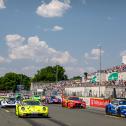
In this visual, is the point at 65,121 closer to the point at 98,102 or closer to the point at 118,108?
the point at 118,108

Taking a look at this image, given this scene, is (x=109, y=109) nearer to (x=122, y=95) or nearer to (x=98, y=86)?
(x=122, y=95)

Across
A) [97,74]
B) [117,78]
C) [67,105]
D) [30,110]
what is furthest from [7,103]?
[97,74]

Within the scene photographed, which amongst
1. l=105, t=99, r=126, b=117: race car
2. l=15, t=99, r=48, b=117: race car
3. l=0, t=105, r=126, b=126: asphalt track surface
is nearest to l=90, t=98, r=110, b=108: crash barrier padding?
l=105, t=99, r=126, b=117: race car

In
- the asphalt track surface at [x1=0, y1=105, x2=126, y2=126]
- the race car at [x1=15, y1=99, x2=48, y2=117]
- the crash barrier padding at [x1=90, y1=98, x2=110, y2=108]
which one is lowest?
the asphalt track surface at [x1=0, y1=105, x2=126, y2=126]

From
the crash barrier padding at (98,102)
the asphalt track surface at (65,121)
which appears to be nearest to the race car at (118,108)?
the asphalt track surface at (65,121)

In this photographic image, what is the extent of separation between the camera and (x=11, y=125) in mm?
21328

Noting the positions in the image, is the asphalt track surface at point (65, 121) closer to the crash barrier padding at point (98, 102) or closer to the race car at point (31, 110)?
the race car at point (31, 110)

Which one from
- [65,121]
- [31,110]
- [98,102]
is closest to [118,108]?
[31,110]

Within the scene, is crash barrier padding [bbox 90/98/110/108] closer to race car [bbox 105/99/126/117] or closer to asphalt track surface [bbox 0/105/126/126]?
race car [bbox 105/99/126/117]

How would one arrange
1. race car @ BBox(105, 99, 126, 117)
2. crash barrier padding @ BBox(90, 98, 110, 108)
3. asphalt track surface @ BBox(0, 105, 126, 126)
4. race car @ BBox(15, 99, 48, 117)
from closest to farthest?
1. asphalt track surface @ BBox(0, 105, 126, 126)
2. race car @ BBox(15, 99, 48, 117)
3. race car @ BBox(105, 99, 126, 117)
4. crash barrier padding @ BBox(90, 98, 110, 108)

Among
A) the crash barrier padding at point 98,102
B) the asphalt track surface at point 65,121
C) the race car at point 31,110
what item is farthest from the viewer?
the crash barrier padding at point 98,102

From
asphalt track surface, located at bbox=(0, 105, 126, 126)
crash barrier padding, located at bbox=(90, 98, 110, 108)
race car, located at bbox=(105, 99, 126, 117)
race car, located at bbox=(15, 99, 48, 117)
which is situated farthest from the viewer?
crash barrier padding, located at bbox=(90, 98, 110, 108)

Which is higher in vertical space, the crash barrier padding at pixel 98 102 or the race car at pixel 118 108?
the crash barrier padding at pixel 98 102

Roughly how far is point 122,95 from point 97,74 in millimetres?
22356
